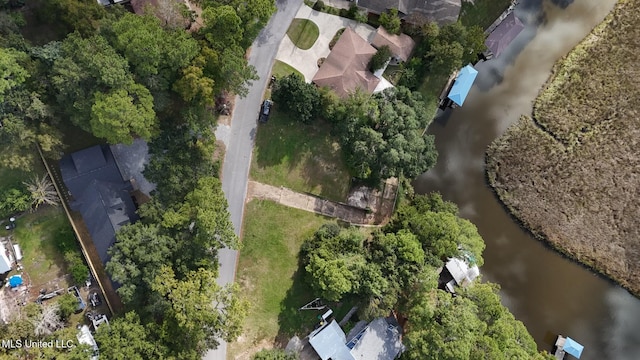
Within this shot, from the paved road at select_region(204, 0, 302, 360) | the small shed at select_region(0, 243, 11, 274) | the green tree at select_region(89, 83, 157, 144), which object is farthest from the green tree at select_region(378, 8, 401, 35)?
the small shed at select_region(0, 243, 11, 274)

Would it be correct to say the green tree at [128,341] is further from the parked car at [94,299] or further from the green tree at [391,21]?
the green tree at [391,21]

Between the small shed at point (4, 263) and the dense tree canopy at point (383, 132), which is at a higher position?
the dense tree canopy at point (383, 132)

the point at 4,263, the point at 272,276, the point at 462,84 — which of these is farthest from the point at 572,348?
the point at 4,263

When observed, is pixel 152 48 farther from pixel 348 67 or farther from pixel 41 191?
pixel 348 67

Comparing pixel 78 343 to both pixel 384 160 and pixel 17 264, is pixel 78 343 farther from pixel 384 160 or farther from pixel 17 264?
pixel 384 160

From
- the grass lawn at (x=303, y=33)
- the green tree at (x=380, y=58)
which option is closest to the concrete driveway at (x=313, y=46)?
the grass lawn at (x=303, y=33)

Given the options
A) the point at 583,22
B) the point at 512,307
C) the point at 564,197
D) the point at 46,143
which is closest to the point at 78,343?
the point at 46,143

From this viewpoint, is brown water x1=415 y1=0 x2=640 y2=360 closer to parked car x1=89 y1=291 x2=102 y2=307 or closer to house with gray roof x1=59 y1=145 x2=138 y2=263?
house with gray roof x1=59 y1=145 x2=138 y2=263
